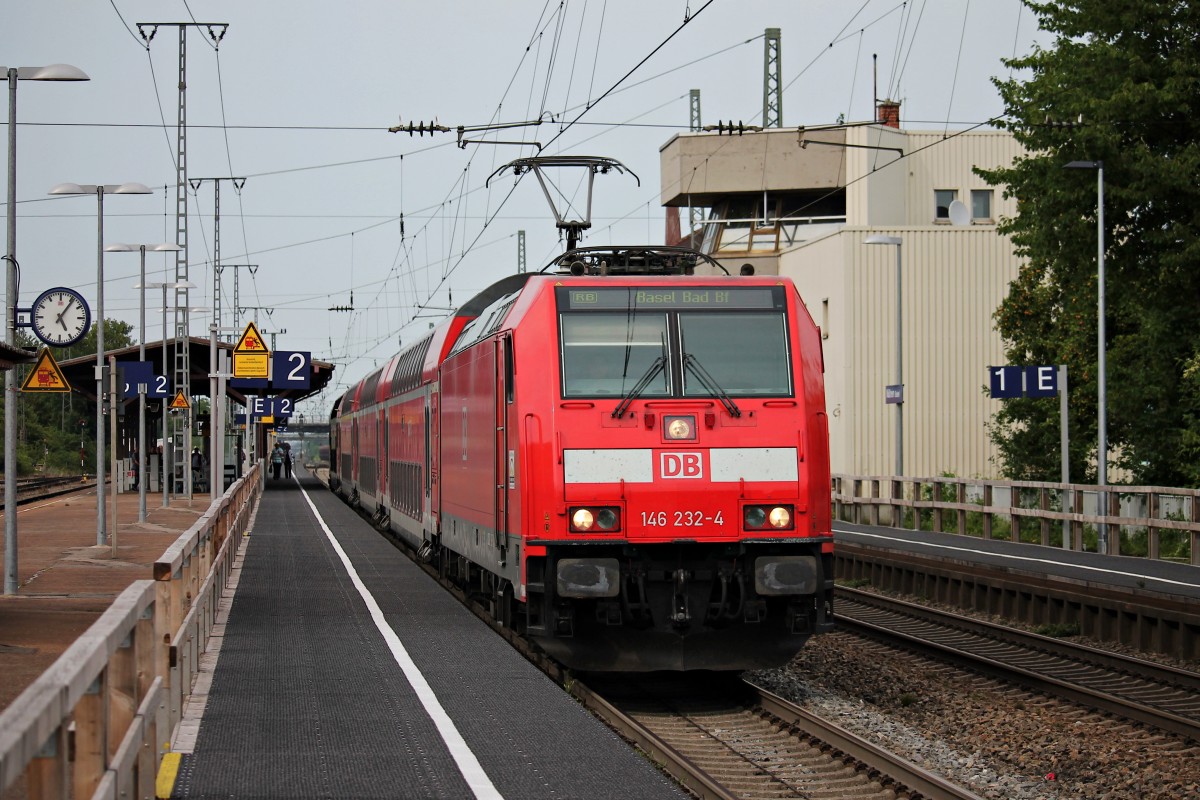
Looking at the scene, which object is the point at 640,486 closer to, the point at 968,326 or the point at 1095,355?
the point at 1095,355

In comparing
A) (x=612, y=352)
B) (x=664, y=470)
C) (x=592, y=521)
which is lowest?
(x=592, y=521)

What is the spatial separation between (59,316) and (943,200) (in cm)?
2982

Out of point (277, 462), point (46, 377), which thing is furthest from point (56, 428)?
point (46, 377)

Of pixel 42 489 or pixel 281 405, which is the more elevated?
pixel 281 405

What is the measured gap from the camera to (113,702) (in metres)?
5.36

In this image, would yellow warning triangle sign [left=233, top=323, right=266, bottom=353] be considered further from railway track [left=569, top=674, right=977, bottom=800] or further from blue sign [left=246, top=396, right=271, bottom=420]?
blue sign [left=246, top=396, right=271, bottom=420]

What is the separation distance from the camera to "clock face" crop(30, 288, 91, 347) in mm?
25922

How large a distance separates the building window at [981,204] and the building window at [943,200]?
28.2 inches

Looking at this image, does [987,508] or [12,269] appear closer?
[12,269]

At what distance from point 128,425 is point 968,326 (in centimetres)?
2962

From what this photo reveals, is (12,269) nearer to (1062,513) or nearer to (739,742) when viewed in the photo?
(739,742)

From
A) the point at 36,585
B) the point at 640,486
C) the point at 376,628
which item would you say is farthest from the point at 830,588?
the point at 36,585

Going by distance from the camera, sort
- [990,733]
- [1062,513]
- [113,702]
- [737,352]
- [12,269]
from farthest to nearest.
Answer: [1062,513], [12,269], [737,352], [990,733], [113,702]

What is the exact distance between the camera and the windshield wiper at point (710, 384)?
1169 cm
